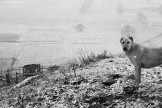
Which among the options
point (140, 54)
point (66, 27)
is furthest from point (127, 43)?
point (66, 27)

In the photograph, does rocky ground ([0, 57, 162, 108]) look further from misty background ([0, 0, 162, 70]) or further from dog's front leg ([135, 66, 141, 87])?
misty background ([0, 0, 162, 70])

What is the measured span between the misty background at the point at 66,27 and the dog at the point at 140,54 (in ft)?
103

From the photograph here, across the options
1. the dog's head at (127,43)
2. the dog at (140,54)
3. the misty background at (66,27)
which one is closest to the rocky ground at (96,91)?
the dog at (140,54)

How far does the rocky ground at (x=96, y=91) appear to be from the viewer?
7.14 meters

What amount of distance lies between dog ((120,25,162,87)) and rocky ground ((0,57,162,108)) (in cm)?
65

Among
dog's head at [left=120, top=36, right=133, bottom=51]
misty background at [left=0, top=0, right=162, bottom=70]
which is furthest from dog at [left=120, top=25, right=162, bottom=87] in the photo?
misty background at [left=0, top=0, right=162, bottom=70]

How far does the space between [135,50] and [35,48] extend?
41.7m

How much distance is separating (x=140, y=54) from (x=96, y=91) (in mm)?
1653

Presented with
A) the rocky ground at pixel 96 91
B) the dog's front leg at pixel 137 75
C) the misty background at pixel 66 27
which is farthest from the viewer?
the misty background at pixel 66 27

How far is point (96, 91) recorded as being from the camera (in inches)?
311

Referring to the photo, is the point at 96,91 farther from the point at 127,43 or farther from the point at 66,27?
the point at 66,27

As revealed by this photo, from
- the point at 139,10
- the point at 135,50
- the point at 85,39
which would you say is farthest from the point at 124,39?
the point at 139,10

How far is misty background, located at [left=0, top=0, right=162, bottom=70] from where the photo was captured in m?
45.2

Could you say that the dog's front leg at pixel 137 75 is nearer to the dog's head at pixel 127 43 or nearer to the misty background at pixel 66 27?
the dog's head at pixel 127 43
